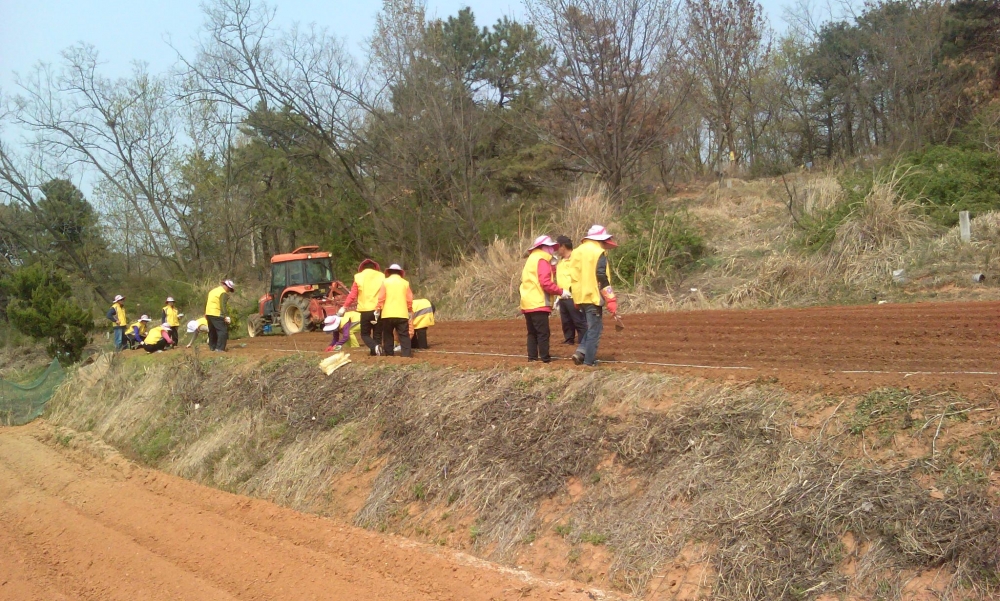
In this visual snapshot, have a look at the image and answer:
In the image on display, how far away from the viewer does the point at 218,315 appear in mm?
17719

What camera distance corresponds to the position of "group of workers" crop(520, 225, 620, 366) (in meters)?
9.80

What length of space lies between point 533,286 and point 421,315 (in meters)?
4.88

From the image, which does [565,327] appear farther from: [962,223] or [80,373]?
[80,373]

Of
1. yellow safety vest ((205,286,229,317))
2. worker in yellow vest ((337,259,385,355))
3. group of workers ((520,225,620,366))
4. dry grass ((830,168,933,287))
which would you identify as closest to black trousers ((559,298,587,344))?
group of workers ((520,225,620,366))

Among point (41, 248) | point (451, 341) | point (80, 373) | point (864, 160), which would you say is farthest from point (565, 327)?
point (41, 248)

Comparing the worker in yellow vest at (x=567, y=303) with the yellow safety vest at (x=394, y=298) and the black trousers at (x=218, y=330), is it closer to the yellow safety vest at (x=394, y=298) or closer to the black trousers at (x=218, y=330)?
the yellow safety vest at (x=394, y=298)

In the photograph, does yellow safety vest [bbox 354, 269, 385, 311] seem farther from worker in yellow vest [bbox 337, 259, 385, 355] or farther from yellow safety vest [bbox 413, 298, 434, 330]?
yellow safety vest [bbox 413, 298, 434, 330]

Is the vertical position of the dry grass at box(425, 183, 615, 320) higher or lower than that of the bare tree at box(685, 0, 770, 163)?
lower

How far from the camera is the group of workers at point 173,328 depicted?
A: 17.5 m

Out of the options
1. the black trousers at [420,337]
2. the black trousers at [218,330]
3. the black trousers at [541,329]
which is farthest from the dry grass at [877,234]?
the black trousers at [218,330]

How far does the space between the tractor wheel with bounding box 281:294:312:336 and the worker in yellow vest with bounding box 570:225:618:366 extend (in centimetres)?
1271

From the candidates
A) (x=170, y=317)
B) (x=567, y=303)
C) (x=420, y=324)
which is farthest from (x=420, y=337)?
(x=170, y=317)

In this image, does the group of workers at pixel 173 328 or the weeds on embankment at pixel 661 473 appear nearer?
the weeds on embankment at pixel 661 473

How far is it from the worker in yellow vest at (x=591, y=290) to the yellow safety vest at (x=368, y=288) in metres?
4.70
